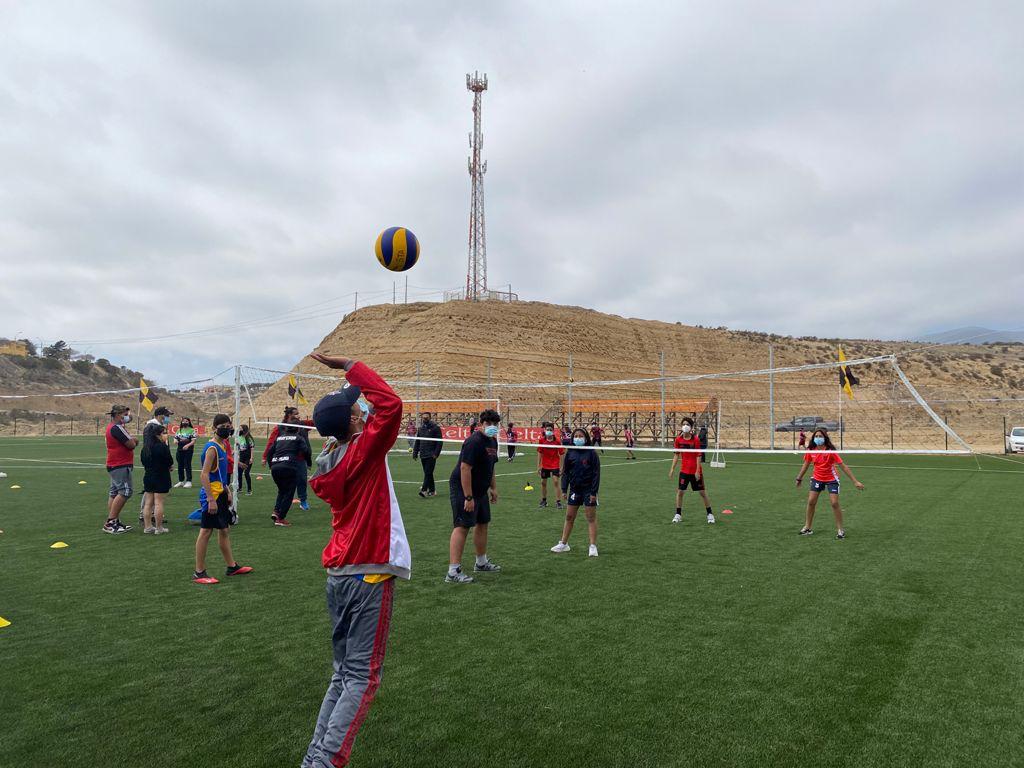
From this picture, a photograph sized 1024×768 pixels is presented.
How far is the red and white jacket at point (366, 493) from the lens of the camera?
3.12m

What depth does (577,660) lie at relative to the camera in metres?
4.83

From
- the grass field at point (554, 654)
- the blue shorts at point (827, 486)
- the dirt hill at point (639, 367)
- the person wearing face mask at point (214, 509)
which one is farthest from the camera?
the dirt hill at point (639, 367)

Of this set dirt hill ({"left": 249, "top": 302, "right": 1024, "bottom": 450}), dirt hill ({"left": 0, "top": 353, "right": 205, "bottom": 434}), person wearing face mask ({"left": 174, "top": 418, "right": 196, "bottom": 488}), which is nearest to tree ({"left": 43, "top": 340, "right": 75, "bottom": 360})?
dirt hill ({"left": 0, "top": 353, "right": 205, "bottom": 434})

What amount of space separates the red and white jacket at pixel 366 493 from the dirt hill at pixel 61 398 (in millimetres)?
60689

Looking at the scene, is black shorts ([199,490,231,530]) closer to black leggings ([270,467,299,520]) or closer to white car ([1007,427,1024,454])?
black leggings ([270,467,299,520])

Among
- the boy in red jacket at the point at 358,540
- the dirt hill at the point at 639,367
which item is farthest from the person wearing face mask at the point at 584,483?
the dirt hill at the point at 639,367

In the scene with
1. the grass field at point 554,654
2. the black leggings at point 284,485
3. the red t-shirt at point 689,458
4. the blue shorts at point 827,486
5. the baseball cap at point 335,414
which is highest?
the baseball cap at point 335,414

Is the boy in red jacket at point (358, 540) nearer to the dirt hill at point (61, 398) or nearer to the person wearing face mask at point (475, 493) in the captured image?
the person wearing face mask at point (475, 493)

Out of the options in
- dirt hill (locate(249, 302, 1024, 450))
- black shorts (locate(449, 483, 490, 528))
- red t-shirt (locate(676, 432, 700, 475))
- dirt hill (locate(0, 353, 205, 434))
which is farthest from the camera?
dirt hill (locate(0, 353, 205, 434))

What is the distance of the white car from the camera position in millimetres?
31406

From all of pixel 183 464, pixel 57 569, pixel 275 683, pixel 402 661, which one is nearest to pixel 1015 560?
pixel 402 661

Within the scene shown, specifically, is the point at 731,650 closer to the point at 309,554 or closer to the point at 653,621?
the point at 653,621

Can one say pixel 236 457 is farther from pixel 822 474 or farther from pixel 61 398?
pixel 61 398

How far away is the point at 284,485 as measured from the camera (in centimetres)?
1095
